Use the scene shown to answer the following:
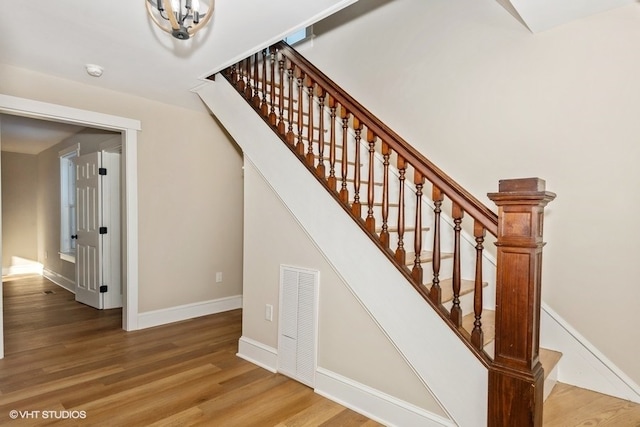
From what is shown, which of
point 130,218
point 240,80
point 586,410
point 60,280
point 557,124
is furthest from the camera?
point 60,280

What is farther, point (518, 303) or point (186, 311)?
point (186, 311)

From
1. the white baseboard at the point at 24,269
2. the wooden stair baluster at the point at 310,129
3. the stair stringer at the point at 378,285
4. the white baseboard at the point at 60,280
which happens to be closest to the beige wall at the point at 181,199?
the stair stringer at the point at 378,285

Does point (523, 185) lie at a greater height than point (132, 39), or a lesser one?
lesser

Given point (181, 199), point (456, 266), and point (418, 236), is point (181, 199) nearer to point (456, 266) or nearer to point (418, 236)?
point (418, 236)

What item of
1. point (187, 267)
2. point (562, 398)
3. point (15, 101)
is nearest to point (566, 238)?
point (562, 398)

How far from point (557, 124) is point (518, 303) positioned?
1.40 m

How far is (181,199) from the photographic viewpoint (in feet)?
13.3

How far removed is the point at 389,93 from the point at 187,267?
2.91m

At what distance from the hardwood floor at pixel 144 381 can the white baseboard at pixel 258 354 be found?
0.07 metres

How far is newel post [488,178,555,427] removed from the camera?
1529 millimetres

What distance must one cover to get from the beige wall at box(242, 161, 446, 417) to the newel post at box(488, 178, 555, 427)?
472 mm

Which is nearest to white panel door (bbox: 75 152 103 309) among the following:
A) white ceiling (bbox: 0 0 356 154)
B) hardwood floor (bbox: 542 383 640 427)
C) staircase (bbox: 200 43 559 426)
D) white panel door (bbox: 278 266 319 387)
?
white ceiling (bbox: 0 0 356 154)

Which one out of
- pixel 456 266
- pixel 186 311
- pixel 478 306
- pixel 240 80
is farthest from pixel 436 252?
pixel 186 311

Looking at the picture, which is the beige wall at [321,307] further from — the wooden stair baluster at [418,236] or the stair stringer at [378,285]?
the wooden stair baluster at [418,236]
